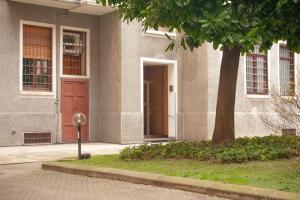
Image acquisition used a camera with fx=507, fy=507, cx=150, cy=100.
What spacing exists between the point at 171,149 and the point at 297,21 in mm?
6898

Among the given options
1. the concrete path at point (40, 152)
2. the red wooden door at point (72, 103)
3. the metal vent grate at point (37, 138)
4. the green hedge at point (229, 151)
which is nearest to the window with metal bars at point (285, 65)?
the red wooden door at point (72, 103)

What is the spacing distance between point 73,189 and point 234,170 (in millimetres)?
3018

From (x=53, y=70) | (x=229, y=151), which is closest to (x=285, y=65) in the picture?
(x=53, y=70)

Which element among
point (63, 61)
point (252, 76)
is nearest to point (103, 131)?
point (63, 61)

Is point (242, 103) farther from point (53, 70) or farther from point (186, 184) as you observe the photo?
point (186, 184)

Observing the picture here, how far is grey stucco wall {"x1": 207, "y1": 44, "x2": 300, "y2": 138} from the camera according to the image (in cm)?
2062

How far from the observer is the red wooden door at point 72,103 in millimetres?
19656

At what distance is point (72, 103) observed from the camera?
786 inches

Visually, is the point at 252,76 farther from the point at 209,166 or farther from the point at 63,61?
the point at 209,166

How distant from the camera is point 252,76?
23.0 meters

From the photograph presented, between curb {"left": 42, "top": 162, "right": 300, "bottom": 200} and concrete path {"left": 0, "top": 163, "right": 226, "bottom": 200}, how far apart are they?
14cm

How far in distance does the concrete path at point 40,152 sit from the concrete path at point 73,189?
2.84 metres

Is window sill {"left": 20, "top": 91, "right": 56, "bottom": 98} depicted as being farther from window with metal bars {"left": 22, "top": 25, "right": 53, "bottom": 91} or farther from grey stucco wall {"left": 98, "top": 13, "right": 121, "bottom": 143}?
grey stucco wall {"left": 98, "top": 13, "right": 121, "bottom": 143}

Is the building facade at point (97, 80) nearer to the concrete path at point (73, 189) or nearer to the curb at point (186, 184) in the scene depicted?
the curb at point (186, 184)
